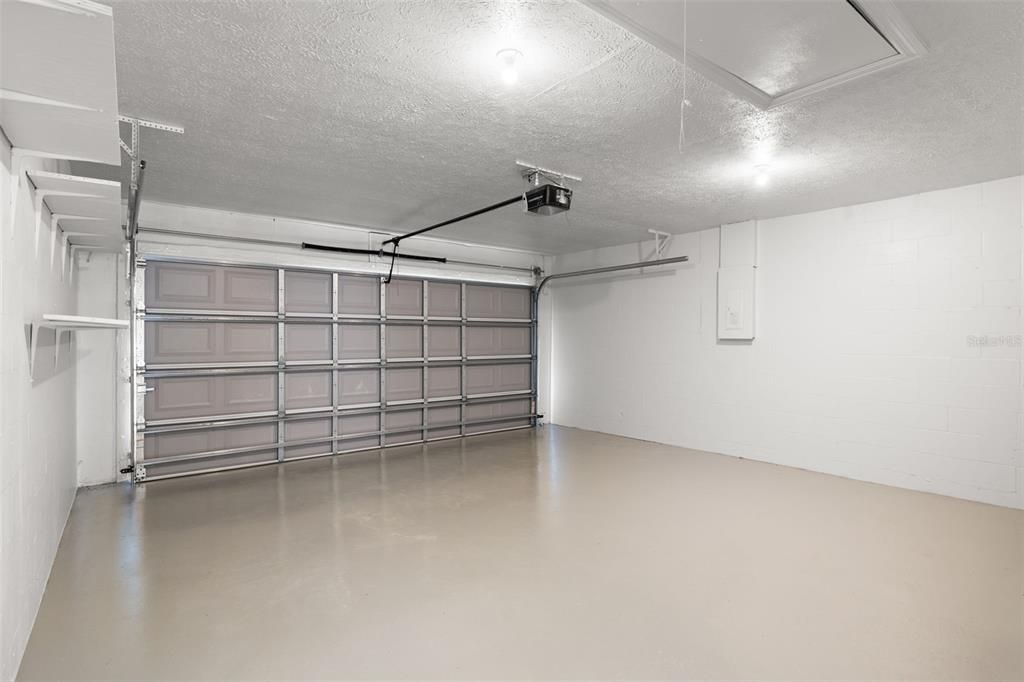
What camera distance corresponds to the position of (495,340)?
7.20 metres

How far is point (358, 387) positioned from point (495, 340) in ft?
6.82

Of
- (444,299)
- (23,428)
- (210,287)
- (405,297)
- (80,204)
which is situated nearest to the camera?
(23,428)

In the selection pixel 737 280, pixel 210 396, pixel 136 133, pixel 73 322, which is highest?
pixel 136 133

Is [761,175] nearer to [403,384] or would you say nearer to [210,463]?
[403,384]

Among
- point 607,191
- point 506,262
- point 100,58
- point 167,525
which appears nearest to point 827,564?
point 607,191

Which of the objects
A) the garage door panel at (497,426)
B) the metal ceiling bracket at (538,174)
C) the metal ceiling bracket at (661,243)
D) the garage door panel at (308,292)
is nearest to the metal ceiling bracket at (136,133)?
the garage door panel at (308,292)

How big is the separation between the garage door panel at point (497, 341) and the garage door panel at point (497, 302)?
0.65 ft

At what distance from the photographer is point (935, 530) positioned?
3490mm

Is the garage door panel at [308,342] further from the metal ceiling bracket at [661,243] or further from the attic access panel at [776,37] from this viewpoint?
the attic access panel at [776,37]

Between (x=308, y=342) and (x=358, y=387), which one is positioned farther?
(x=358, y=387)

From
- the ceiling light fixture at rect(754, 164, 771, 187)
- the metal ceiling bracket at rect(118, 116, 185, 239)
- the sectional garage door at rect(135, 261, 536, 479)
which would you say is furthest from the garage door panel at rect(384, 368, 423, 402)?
the ceiling light fixture at rect(754, 164, 771, 187)

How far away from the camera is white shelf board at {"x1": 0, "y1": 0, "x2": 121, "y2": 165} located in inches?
46.8

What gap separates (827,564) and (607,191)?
316 centimetres

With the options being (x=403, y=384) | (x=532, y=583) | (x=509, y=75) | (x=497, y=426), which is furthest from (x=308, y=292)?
(x=532, y=583)
